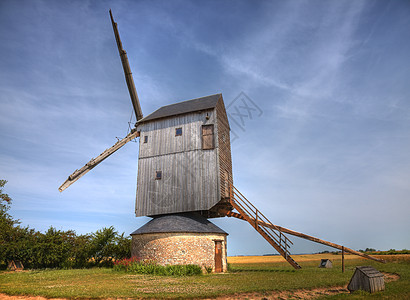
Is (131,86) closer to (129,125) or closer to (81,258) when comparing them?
(129,125)

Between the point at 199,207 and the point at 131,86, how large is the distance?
1305cm

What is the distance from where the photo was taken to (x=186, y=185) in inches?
879

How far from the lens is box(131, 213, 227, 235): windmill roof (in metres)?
19.9

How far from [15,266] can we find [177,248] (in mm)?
14366

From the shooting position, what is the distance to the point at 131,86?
2648cm

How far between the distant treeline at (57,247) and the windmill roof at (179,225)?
477 cm

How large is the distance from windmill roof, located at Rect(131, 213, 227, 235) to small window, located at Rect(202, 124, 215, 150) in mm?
5597

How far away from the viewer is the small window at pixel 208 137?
889 inches

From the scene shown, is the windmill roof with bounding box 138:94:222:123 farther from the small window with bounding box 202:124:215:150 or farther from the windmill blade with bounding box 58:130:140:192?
the windmill blade with bounding box 58:130:140:192

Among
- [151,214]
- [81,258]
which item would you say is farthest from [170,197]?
[81,258]

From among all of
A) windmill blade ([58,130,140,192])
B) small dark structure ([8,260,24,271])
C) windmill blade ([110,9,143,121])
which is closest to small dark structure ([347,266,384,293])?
windmill blade ([58,130,140,192])

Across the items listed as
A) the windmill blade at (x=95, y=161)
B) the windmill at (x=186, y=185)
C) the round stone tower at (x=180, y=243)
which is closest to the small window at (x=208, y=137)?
the windmill at (x=186, y=185)

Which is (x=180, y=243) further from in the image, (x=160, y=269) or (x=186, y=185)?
(x=186, y=185)

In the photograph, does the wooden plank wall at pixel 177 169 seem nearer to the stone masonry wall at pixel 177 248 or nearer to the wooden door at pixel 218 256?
the stone masonry wall at pixel 177 248
